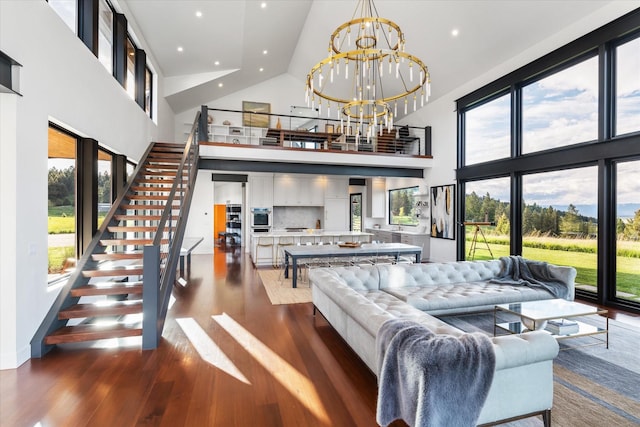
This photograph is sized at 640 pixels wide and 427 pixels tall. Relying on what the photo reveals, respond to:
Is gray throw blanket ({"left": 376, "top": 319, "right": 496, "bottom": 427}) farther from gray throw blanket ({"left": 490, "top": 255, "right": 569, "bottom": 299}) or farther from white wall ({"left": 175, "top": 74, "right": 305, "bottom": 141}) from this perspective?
white wall ({"left": 175, "top": 74, "right": 305, "bottom": 141})

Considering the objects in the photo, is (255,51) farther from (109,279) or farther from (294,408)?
(294,408)

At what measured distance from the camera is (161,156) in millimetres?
7168

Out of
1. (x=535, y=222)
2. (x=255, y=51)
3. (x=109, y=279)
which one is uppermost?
(x=255, y=51)

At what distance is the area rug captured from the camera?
2.13m

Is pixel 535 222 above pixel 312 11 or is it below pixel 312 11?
below

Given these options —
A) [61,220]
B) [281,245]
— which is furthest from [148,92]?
[61,220]

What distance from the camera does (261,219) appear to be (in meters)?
9.92

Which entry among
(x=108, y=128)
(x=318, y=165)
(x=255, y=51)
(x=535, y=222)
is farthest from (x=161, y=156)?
(x=535, y=222)

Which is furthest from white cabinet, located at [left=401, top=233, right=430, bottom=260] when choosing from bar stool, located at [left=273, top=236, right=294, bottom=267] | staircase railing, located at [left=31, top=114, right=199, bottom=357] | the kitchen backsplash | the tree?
staircase railing, located at [left=31, top=114, right=199, bottom=357]

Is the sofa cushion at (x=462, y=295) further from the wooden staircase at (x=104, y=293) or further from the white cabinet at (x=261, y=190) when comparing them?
the white cabinet at (x=261, y=190)

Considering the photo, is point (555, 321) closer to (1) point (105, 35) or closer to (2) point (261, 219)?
(1) point (105, 35)

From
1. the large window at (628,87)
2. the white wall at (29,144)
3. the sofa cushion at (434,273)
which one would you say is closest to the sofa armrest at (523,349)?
the sofa cushion at (434,273)

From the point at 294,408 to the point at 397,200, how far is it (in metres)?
9.63

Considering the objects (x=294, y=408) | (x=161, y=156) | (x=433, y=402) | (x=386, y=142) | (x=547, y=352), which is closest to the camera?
(x=433, y=402)
